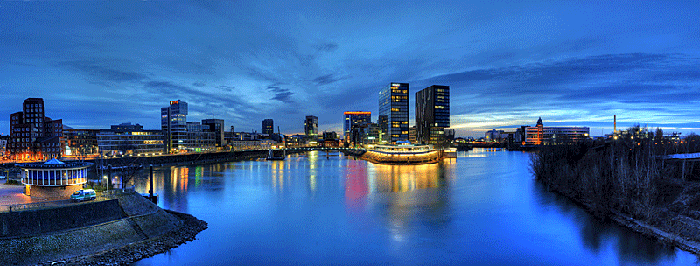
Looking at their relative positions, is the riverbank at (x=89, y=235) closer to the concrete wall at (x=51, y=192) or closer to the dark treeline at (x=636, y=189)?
the concrete wall at (x=51, y=192)

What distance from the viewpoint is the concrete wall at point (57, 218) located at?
1573 cm

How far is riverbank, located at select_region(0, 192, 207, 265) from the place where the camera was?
50.9ft

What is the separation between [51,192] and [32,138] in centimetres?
6796

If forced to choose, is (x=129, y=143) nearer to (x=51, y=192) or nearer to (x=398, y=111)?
(x=51, y=192)

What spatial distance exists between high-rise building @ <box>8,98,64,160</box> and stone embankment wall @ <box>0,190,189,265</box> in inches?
2666

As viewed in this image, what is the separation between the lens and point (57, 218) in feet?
55.5

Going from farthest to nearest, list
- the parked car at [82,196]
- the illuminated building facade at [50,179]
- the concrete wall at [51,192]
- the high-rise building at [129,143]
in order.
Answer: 1. the high-rise building at [129,143]
2. the illuminated building facade at [50,179]
3. the concrete wall at [51,192]
4. the parked car at [82,196]

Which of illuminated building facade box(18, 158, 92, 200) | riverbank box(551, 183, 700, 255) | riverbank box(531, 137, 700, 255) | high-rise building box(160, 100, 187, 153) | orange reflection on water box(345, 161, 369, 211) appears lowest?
orange reflection on water box(345, 161, 369, 211)

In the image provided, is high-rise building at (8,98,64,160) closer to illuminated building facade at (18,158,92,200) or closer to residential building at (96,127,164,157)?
residential building at (96,127,164,157)

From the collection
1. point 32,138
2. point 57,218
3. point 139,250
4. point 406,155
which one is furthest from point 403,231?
point 32,138

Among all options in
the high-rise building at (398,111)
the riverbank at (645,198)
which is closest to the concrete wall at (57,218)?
the riverbank at (645,198)

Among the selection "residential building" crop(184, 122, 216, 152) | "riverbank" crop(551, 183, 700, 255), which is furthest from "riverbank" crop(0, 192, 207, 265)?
"residential building" crop(184, 122, 216, 152)

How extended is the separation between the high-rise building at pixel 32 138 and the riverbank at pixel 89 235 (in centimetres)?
6782

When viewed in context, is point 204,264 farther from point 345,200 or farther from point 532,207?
point 532,207
